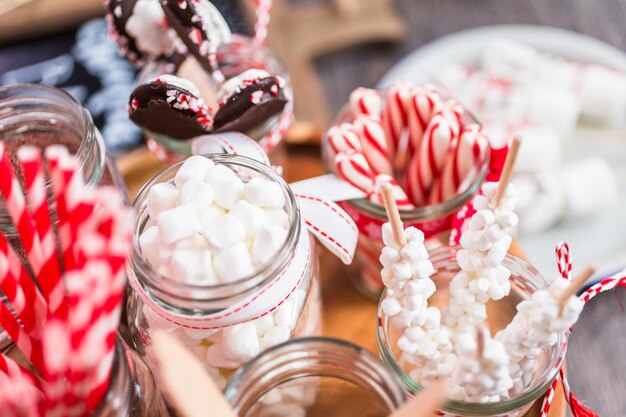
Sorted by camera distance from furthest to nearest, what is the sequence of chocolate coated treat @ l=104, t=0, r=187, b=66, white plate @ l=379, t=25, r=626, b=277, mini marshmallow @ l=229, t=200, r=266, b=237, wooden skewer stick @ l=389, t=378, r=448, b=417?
white plate @ l=379, t=25, r=626, b=277 → chocolate coated treat @ l=104, t=0, r=187, b=66 → mini marshmallow @ l=229, t=200, r=266, b=237 → wooden skewer stick @ l=389, t=378, r=448, b=417

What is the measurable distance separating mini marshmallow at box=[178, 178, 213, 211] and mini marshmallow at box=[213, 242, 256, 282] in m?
0.03

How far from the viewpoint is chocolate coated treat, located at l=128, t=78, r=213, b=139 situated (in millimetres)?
462

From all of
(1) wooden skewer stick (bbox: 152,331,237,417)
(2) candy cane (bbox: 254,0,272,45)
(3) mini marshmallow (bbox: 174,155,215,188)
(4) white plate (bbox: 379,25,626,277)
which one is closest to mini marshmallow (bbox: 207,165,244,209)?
(3) mini marshmallow (bbox: 174,155,215,188)

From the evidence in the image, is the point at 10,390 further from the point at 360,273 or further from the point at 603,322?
the point at 603,322

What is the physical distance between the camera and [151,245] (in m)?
0.40

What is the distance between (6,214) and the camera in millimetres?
437

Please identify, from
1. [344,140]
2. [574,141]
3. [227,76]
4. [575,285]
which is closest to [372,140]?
[344,140]

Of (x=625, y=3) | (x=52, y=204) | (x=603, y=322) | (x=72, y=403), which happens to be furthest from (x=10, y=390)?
(x=625, y=3)

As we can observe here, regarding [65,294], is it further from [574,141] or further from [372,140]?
[574,141]

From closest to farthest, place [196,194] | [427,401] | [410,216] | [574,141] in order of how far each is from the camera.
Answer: [427,401]
[196,194]
[410,216]
[574,141]

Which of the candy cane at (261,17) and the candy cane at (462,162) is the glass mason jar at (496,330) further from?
the candy cane at (261,17)

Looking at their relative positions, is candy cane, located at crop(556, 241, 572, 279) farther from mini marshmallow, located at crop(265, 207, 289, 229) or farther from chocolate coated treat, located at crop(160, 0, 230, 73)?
chocolate coated treat, located at crop(160, 0, 230, 73)

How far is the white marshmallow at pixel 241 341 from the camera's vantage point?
1.33 feet

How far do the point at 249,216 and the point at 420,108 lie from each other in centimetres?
22
